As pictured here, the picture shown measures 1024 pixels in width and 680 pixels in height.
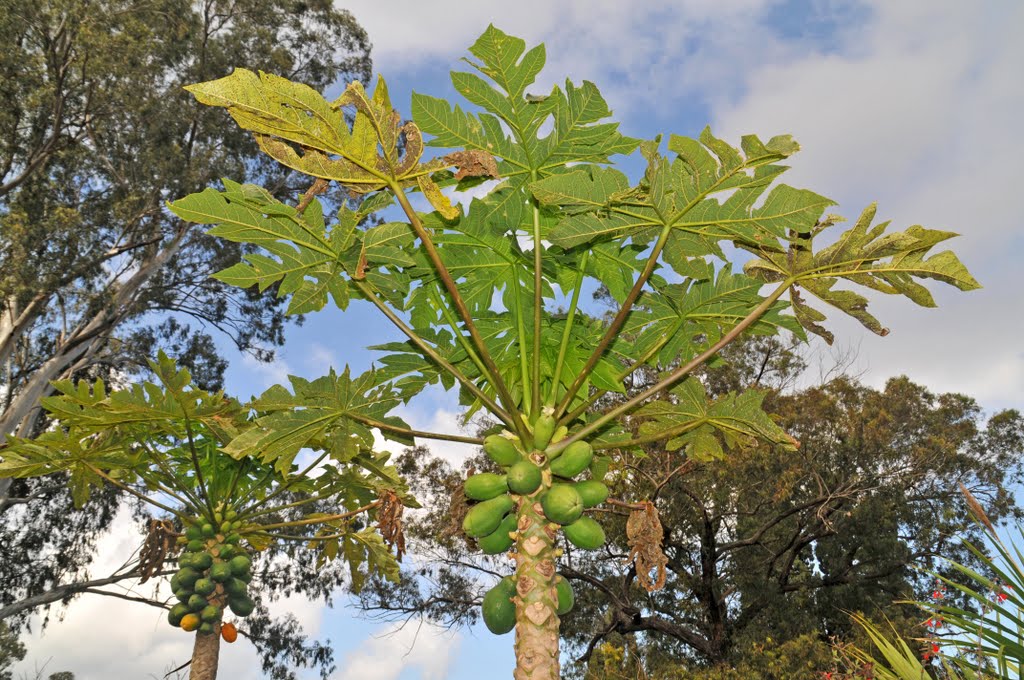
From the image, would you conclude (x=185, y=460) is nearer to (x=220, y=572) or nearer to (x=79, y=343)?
(x=220, y=572)

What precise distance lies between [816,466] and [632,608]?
497 centimetres

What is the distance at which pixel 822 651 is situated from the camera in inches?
507

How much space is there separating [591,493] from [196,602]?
577cm

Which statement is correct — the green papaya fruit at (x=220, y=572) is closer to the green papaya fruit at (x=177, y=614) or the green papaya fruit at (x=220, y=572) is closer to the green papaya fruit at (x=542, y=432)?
the green papaya fruit at (x=177, y=614)

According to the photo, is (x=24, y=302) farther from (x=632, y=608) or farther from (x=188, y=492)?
(x=632, y=608)

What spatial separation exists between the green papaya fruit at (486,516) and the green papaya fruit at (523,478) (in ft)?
0.31

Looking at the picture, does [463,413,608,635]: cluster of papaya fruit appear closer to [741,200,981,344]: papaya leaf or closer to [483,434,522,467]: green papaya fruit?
[483,434,522,467]: green papaya fruit

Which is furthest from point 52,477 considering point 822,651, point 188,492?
point 822,651

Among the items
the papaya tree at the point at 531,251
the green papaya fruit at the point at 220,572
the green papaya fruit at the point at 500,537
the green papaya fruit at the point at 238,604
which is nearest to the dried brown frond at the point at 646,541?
the papaya tree at the point at 531,251

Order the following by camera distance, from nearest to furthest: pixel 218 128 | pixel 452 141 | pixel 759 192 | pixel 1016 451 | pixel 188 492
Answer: pixel 759 192, pixel 452 141, pixel 188 492, pixel 218 128, pixel 1016 451

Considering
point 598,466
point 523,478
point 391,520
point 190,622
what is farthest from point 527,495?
point 190,622

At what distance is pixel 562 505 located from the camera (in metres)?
3.55

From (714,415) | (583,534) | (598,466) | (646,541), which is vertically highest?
(714,415)

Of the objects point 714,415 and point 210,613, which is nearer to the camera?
point 714,415
